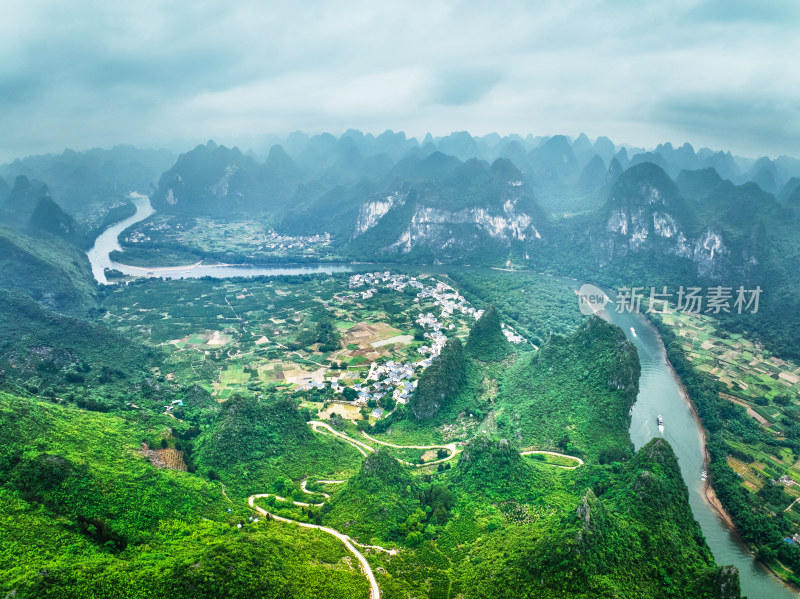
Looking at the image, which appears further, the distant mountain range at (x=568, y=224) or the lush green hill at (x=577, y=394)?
the distant mountain range at (x=568, y=224)

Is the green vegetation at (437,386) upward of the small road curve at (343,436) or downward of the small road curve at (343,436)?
upward

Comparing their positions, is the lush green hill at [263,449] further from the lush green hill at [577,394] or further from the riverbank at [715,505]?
the riverbank at [715,505]

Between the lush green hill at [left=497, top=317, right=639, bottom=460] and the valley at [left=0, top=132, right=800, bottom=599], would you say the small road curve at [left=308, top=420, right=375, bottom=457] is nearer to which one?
the valley at [left=0, top=132, right=800, bottom=599]

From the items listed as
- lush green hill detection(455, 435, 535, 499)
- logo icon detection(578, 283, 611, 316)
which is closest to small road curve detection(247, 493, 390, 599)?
lush green hill detection(455, 435, 535, 499)

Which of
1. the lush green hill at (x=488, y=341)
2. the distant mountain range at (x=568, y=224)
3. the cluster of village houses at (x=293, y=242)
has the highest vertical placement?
the distant mountain range at (x=568, y=224)

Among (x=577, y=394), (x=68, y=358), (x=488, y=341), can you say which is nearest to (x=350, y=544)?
(x=577, y=394)

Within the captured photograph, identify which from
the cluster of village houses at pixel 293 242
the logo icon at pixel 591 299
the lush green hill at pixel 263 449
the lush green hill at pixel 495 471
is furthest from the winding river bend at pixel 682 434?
the cluster of village houses at pixel 293 242

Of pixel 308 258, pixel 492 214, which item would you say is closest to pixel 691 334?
pixel 492 214

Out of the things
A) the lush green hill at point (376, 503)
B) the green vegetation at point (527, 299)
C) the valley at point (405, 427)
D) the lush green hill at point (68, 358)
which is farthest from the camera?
the green vegetation at point (527, 299)

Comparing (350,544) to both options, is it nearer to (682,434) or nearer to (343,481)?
(343,481)
